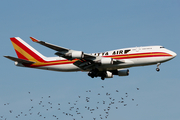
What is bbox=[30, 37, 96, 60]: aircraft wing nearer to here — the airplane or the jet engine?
the airplane

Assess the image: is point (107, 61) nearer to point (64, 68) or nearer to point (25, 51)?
point (64, 68)

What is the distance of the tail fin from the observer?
60969 millimetres

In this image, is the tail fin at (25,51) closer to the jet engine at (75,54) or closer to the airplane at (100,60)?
the airplane at (100,60)

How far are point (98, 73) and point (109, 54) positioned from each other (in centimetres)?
564

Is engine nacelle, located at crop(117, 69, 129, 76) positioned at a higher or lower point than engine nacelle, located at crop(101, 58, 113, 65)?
lower

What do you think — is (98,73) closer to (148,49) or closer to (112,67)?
(112,67)

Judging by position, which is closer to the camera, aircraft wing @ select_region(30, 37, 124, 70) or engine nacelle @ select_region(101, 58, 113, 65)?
aircraft wing @ select_region(30, 37, 124, 70)

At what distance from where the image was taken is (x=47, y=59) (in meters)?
59.8

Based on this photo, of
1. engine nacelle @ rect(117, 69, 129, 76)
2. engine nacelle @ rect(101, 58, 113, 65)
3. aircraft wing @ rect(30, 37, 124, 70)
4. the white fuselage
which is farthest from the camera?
engine nacelle @ rect(117, 69, 129, 76)

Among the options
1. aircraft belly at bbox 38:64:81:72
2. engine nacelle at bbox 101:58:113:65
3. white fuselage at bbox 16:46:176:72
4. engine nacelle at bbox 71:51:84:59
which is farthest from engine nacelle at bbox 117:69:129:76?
engine nacelle at bbox 71:51:84:59

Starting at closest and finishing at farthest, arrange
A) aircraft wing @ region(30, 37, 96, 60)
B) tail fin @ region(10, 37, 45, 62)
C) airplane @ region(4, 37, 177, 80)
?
aircraft wing @ region(30, 37, 96, 60)
airplane @ region(4, 37, 177, 80)
tail fin @ region(10, 37, 45, 62)

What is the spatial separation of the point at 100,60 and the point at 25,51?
18028 millimetres

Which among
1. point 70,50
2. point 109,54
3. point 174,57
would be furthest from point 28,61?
point 174,57

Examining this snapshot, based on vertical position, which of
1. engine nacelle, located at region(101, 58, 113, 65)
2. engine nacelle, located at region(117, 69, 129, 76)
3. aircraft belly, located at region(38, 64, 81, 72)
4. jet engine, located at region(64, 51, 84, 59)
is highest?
jet engine, located at region(64, 51, 84, 59)
